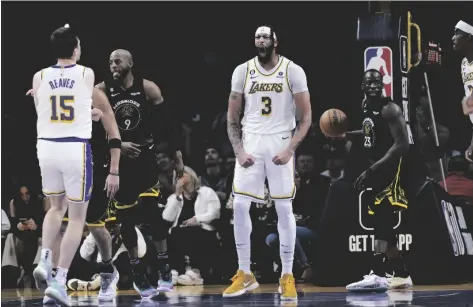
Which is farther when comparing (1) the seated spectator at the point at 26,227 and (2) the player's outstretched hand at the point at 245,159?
(1) the seated spectator at the point at 26,227

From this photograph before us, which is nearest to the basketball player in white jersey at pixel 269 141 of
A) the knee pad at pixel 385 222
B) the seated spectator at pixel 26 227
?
the knee pad at pixel 385 222

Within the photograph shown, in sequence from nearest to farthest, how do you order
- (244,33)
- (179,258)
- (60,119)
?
1. (60,119)
2. (179,258)
3. (244,33)

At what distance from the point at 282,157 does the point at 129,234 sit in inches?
69.9

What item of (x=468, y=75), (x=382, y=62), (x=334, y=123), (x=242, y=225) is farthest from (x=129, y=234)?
(x=468, y=75)

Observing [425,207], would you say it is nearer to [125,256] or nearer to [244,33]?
[125,256]

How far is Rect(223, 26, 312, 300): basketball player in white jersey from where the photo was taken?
32.4ft

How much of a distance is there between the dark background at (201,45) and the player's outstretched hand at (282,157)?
616 centimetres

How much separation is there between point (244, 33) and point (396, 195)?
18.9 ft

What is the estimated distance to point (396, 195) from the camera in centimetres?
1122

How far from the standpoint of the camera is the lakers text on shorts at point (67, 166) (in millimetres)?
8930

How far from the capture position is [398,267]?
11.3 metres

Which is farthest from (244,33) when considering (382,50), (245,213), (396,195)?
(245,213)

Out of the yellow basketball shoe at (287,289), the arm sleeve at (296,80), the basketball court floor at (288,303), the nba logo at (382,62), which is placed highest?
the nba logo at (382,62)

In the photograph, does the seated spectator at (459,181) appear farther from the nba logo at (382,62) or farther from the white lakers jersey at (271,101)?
the white lakers jersey at (271,101)
